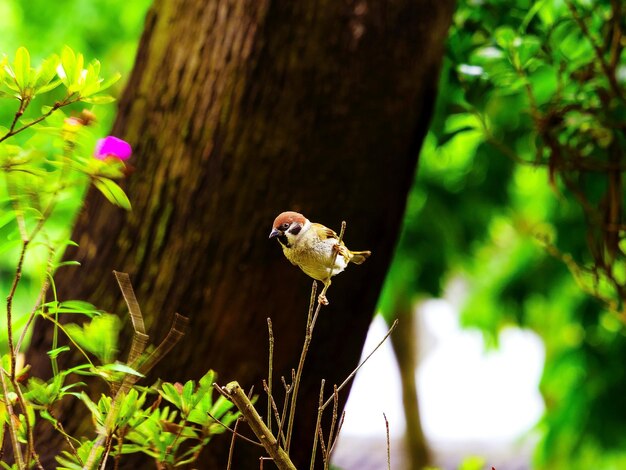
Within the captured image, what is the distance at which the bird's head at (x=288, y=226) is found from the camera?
0.77 metres

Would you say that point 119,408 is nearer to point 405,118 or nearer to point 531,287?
point 405,118

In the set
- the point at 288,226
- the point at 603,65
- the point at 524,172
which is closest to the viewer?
the point at 288,226

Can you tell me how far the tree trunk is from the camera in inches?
55.3

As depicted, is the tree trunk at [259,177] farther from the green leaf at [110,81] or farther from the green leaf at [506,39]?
the green leaf at [110,81]

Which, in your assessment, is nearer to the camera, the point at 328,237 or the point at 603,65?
the point at 328,237

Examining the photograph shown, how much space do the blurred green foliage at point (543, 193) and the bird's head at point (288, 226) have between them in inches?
37.2

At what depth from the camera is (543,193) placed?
3646 mm

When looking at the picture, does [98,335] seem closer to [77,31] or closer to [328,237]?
[328,237]

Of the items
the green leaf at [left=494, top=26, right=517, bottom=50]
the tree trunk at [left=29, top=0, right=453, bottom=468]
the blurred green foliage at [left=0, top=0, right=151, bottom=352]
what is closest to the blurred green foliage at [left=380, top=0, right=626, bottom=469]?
the green leaf at [left=494, top=26, right=517, bottom=50]

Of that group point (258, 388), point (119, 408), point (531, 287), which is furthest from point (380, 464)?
point (119, 408)

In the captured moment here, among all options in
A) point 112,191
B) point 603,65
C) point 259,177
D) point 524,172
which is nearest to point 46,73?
point 112,191

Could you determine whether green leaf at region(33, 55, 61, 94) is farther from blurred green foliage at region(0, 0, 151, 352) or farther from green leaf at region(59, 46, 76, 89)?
blurred green foliage at region(0, 0, 151, 352)

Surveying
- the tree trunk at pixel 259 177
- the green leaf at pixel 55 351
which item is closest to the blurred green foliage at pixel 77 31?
the tree trunk at pixel 259 177

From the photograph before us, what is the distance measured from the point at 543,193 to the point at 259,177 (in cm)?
250
